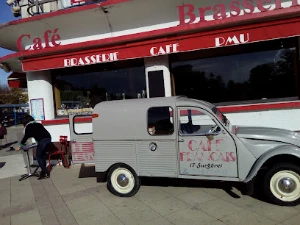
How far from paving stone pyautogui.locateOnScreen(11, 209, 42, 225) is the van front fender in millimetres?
3380

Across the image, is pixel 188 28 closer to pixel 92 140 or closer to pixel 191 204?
pixel 92 140

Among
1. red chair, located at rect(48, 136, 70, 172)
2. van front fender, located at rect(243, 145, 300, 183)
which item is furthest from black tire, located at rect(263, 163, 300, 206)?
red chair, located at rect(48, 136, 70, 172)

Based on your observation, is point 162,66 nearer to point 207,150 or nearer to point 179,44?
point 179,44

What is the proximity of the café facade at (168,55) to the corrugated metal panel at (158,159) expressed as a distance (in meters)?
2.81

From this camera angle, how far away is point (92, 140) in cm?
513

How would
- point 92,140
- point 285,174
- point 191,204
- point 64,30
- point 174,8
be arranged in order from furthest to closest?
point 64,30 → point 174,8 → point 92,140 → point 191,204 → point 285,174

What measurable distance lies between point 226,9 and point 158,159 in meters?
4.34

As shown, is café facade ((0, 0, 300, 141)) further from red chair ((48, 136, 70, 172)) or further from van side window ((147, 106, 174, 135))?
van side window ((147, 106, 174, 135))

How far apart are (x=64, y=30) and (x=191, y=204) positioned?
618 centimetres

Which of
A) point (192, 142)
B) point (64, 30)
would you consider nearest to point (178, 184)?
point (192, 142)

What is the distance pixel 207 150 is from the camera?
14.3 ft

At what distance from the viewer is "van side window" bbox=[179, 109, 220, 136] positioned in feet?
14.8

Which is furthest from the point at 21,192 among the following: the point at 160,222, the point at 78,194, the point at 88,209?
the point at 160,222

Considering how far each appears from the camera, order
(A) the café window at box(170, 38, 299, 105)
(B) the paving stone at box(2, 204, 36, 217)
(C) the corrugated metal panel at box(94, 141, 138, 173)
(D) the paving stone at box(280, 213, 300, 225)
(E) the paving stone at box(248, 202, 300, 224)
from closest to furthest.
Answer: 1. (D) the paving stone at box(280, 213, 300, 225)
2. (E) the paving stone at box(248, 202, 300, 224)
3. (B) the paving stone at box(2, 204, 36, 217)
4. (C) the corrugated metal panel at box(94, 141, 138, 173)
5. (A) the café window at box(170, 38, 299, 105)
